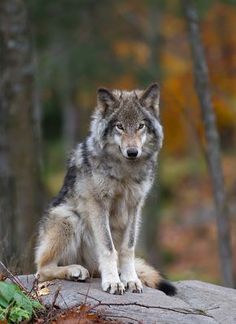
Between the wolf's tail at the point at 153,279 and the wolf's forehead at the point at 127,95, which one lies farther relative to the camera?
the wolf's tail at the point at 153,279

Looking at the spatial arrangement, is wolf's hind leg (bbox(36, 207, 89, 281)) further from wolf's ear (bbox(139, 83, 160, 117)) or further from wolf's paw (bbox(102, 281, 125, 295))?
wolf's ear (bbox(139, 83, 160, 117))

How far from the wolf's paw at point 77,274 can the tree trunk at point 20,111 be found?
4617 mm

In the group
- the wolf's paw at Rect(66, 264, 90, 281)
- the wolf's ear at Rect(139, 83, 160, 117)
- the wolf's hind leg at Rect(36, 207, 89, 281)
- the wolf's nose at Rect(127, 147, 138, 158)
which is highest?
the wolf's ear at Rect(139, 83, 160, 117)

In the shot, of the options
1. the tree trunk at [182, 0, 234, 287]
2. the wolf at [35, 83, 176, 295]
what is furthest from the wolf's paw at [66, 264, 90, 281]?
the tree trunk at [182, 0, 234, 287]

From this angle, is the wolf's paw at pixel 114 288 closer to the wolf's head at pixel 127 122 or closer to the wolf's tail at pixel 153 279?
the wolf's tail at pixel 153 279

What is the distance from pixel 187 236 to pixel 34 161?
16956 mm

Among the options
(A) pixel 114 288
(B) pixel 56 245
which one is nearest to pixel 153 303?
(A) pixel 114 288

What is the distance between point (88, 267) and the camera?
8.22 meters

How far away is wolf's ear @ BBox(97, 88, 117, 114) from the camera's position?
7918 mm

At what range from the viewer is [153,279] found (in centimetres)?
817

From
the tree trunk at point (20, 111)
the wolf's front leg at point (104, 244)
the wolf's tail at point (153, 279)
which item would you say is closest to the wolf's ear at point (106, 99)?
the wolf's front leg at point (104, 244)

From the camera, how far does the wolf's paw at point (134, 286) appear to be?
7641 millimetres

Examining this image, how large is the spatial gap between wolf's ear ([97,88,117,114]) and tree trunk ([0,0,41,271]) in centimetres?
470

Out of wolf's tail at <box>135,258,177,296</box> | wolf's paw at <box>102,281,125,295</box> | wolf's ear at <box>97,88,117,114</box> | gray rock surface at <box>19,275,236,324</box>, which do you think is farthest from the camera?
wolf's tail at <box>135,258,177,296</box>
